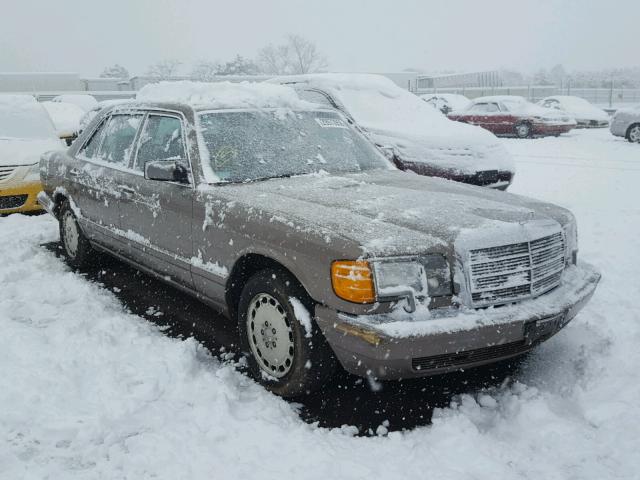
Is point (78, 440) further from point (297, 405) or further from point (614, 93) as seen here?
point (614, 93)

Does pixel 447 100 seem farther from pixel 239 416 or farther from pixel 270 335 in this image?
pixel 239 416

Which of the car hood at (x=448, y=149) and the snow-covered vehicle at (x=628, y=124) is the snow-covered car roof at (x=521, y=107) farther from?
the car hood at (x=448, y=149)

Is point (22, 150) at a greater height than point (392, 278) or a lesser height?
greater

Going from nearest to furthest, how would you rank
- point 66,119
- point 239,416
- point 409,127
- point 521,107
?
point 239,416 → point 409,127 → point 66,119 → point 521,107

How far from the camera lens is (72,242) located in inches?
218

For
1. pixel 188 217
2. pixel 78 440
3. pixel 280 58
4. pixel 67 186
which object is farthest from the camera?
pixel 280 58

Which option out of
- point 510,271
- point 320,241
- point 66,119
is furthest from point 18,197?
point 66,119

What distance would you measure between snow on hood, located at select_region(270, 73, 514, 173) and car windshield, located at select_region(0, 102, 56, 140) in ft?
12.2

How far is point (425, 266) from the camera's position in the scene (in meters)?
2.73

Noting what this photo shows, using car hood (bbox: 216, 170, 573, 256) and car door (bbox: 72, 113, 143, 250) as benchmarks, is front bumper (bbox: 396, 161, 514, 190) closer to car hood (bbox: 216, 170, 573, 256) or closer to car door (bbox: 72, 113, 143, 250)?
car hood (bbox: 216, 170, 573, 256)

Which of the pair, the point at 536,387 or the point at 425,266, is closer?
the point at 425,266

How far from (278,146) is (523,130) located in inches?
653

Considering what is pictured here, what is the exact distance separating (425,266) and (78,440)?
6.09 feet

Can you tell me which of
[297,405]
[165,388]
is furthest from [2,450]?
[297,405]
